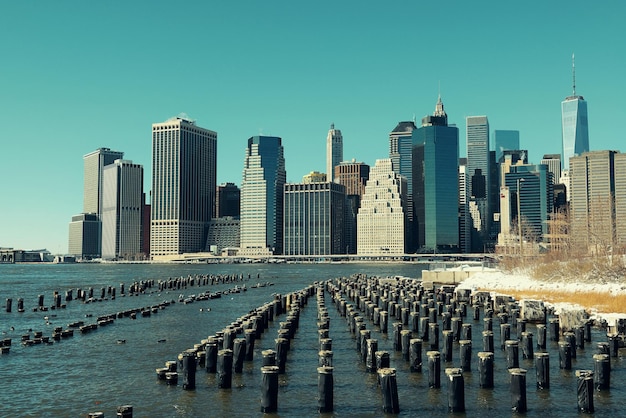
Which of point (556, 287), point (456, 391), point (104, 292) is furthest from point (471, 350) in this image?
point (104, 292)

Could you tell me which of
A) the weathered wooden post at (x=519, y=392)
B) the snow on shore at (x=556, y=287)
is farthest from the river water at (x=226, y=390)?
the snow on shore at (x=556, y=287)

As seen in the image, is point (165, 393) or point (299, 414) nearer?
point (299, 414)

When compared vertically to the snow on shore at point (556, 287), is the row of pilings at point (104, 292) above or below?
below

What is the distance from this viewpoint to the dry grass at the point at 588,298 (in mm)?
53031

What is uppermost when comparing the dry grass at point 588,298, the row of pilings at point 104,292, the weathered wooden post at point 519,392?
the dry grass at point 588,298

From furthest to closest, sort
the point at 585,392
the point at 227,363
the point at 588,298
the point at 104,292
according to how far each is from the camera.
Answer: the point at 104,292, the point at 588,298, the point at 227,363, the point at 585,392

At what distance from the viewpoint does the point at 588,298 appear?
59.5 metres

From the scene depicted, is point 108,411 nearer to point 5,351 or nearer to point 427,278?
point 5,351

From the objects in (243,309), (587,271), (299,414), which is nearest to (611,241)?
(587,271)

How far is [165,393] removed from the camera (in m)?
31.6

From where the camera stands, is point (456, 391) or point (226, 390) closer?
point (456, 391)

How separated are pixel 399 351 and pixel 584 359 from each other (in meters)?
10.9

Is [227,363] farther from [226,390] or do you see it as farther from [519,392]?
[519,392]

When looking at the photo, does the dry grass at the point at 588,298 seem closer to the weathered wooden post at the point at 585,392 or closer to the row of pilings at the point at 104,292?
the weathered wooden post at the point at 585,392
